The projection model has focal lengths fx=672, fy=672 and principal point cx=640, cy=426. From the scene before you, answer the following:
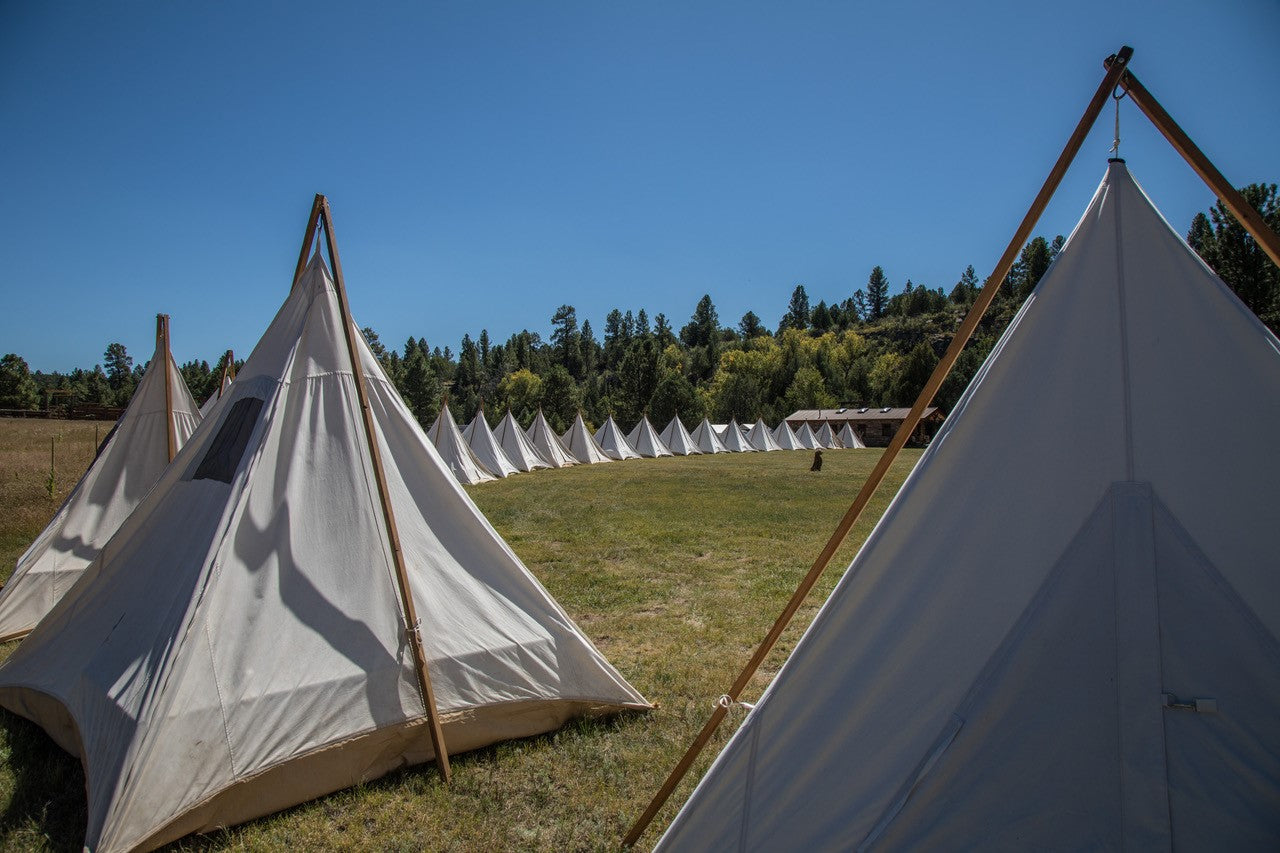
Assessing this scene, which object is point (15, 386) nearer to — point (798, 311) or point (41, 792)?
point (41, 792)

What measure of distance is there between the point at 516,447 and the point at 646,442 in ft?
38.7

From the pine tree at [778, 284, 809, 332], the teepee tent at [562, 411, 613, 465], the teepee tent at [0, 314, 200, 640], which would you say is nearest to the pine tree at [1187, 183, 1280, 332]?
the teepee tent at [562, 411, 613, 465]

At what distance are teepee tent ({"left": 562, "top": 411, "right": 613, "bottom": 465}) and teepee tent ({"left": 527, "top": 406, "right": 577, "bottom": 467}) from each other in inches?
71.3

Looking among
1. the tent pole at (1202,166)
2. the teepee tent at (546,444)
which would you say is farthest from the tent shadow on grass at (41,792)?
the teepee tent at (546,444)

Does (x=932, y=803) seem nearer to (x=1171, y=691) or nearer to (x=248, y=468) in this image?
(x=1171, y=691)

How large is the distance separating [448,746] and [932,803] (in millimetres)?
2682

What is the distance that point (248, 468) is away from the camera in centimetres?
360

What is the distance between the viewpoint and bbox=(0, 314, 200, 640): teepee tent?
6.14m

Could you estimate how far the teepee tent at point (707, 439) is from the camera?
134 feet

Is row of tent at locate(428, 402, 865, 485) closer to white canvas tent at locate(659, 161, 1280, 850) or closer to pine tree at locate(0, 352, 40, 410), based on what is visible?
white canvas tent at locate(659, 161, 1280, 850)

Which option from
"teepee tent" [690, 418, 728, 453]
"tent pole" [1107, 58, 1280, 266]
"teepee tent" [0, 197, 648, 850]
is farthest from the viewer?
"teepee tent" [690, 418, 728, 453]

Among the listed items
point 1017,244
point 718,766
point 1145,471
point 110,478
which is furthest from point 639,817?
point 110,478

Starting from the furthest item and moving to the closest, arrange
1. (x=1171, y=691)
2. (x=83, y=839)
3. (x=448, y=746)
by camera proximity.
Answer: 1. (x=448, y=746)
2. (x=83, y=839)
3. (x=1171, y=691)

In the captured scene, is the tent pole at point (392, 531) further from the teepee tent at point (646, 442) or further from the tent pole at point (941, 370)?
the teepee tent at point (646, 442)
